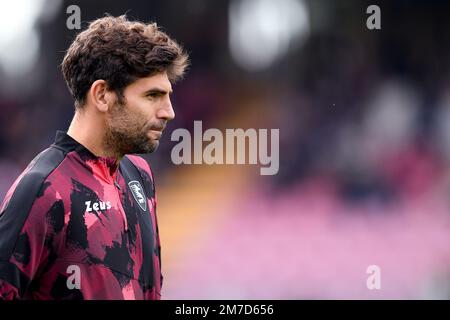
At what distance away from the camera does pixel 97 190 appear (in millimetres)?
2100

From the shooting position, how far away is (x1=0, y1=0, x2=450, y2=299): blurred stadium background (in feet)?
18.6

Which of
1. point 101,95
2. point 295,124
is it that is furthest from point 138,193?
point 295,124

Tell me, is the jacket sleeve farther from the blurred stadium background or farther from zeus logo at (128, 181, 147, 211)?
the blurred stadium background

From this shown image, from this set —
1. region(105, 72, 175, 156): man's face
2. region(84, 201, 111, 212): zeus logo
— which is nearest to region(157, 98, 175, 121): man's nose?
region(105, 72, 175, 156): man's face

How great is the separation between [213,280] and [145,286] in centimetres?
346

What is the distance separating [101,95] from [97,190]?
0.30 meters

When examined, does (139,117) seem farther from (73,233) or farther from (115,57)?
(73,233)

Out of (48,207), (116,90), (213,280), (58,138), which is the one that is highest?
(116,90)

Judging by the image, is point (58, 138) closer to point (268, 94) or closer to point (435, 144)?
point (268, 94)

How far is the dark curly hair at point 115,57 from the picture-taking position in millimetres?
2164

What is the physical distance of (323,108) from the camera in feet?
19.2
